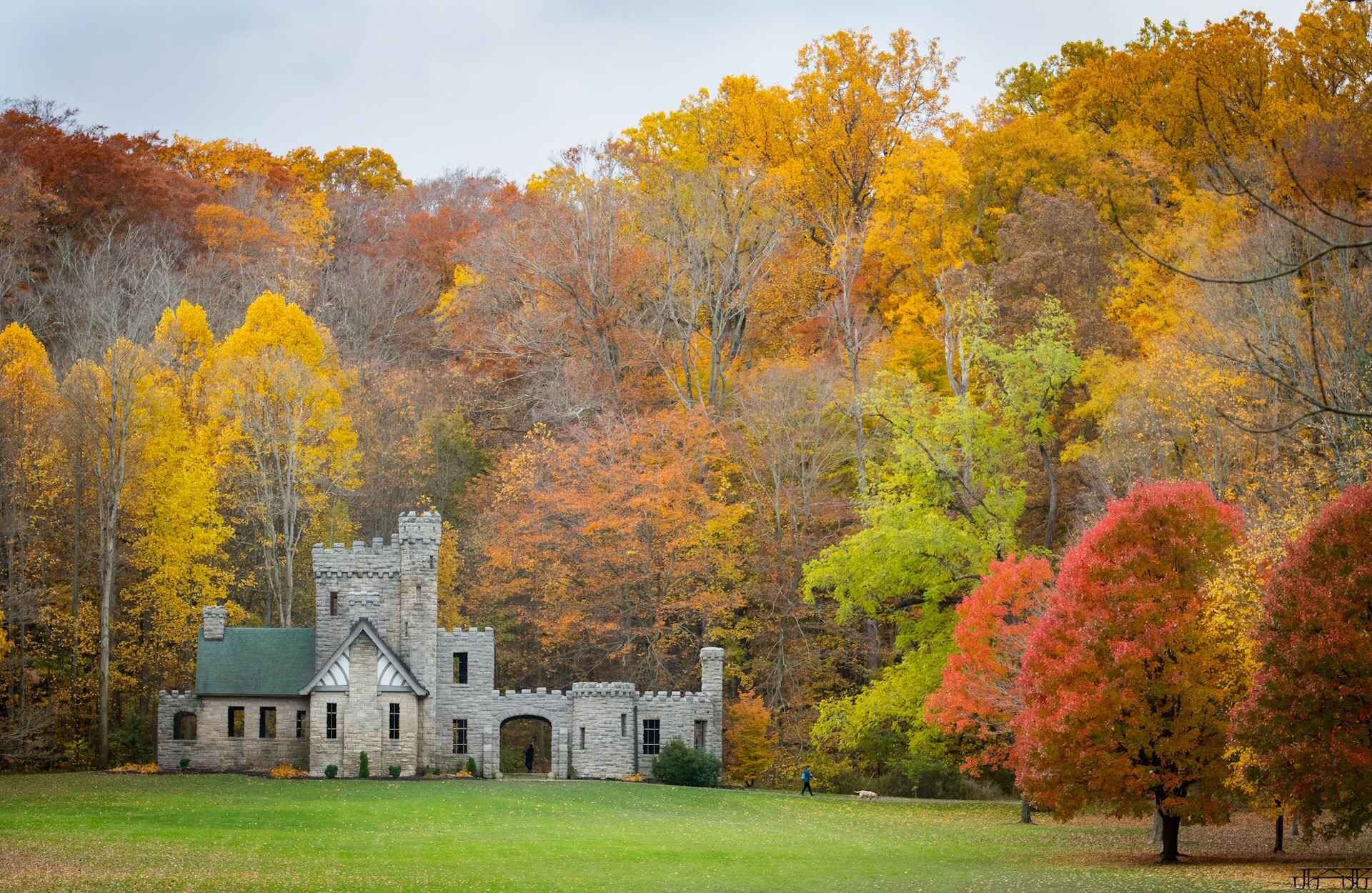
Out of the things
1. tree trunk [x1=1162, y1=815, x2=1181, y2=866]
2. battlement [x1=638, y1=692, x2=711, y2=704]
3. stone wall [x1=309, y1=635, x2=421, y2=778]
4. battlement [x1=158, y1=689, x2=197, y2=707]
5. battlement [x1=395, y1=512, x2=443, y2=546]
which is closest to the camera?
tree trunk [x1=1162, y1=815, x2=1181, y2=866]

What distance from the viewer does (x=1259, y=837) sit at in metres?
35.2

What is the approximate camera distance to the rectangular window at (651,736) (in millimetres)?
46625

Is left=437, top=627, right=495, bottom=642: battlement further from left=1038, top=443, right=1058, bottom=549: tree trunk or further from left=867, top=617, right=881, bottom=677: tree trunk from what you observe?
left=1038, top=443, right=1058, bottom=549: tree trunk

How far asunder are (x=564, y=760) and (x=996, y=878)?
2259cm

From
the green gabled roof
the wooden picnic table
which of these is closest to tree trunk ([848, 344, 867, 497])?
the green gabled roof

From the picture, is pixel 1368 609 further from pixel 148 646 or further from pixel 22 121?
pixel 22 121

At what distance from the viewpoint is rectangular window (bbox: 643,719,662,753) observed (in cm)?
4662

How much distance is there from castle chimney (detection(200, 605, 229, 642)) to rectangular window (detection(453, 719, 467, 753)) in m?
7.39

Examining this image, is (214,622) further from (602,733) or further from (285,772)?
(602,733)

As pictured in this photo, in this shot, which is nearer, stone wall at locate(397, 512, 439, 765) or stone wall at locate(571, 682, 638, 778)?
stone wall at locate(397, 512, 439, 765)

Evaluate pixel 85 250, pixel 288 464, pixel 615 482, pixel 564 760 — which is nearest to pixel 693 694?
pixel 564 760

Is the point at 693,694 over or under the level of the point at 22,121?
under

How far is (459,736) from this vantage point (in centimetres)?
4581

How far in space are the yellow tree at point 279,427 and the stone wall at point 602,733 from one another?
10.1 meters
